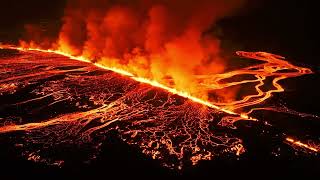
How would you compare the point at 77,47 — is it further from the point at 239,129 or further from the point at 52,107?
the point at 239,129

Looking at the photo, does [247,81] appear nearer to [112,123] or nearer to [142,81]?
[142,81]

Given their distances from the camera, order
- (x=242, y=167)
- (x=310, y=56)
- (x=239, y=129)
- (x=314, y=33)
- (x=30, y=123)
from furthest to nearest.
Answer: (x=314, y=33) < (x=310, y=56) < (x=30, y=123) < (x=239, y=129) < (x=242, y=167)

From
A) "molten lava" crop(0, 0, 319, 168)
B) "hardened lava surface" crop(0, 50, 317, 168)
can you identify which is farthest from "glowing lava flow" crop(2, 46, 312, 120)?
"hardened lava surface" crop(0, 50, 317, 168)

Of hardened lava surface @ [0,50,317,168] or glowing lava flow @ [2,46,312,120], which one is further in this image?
A: glowing lava flow @ [2,46,312,120]

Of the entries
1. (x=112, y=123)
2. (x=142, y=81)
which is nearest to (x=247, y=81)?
(x=142, y=81)

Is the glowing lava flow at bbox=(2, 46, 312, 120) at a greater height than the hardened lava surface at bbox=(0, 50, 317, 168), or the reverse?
the glowing lava flow at bbox=(2, 46, 312, 120)

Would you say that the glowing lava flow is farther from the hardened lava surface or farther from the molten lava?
the hardened lava surface

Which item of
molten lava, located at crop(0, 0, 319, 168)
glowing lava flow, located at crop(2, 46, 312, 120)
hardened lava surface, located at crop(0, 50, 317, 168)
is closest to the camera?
hardened lava surface, located at crop(0, 50, 317, 168)

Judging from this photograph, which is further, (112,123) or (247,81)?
(247,81)

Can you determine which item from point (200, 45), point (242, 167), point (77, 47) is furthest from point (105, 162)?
point (77, 47)
